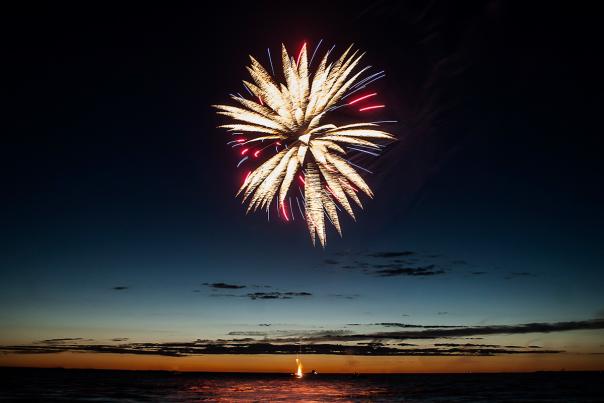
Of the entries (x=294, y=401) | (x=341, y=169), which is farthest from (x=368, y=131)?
(x=294, y=401)

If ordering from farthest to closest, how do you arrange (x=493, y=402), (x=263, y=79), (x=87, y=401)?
(x=493, y=402) < (x=87, y=401) < (x=263, y=79)

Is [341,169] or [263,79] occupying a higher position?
[263,79]

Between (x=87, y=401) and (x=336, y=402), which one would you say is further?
(x=336, y=402)

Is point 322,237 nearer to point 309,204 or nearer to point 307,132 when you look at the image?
point 309,204

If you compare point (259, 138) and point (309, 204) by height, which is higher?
point (259, 138)

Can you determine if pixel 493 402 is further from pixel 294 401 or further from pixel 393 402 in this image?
pixel 294 401

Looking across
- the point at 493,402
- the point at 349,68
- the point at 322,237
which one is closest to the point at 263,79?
the point at 349,68

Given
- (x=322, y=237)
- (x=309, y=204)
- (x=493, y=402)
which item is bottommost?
(x=493, y=402)

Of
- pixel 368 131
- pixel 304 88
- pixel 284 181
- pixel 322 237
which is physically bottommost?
pixel 322 237

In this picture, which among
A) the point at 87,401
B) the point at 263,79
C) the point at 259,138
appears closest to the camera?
the point at 263,79
